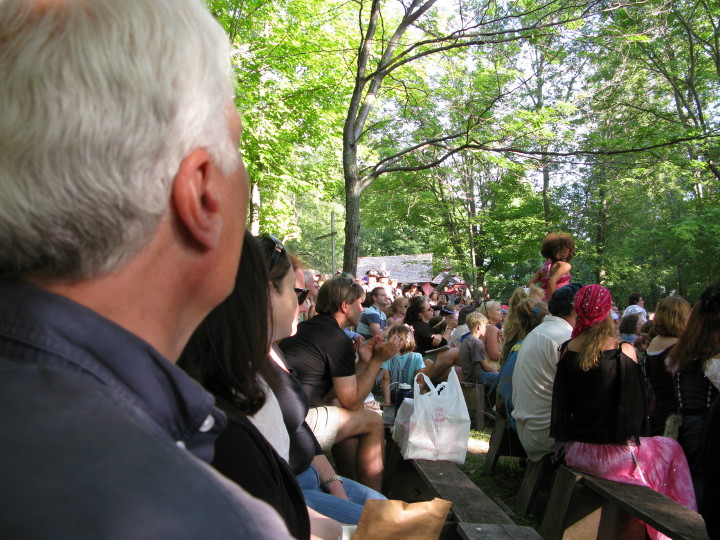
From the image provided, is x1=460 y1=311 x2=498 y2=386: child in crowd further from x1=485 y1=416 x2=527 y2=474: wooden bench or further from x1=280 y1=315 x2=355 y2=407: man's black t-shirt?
x1=280 y1=315 x2=355 y2=407: man's black t-shirt

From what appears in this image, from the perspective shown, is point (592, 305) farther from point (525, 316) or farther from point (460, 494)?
point (525, 316)

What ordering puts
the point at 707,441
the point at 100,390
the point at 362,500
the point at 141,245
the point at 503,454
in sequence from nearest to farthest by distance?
the point at 100,390 < the point at 141,245 < the point at 707,441 < the point at 362,500 < the point at 503,454

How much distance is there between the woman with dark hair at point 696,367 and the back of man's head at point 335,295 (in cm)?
244

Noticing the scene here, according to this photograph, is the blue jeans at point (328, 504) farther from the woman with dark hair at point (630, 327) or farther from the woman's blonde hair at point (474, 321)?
the woman with dark hair at point (630, 327)

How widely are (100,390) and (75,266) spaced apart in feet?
0.53

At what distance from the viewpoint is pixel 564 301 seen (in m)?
5.34

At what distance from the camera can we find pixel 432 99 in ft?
29.4

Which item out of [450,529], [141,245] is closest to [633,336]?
[450,529]

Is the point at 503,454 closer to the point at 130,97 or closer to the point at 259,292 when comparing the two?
the point at 259,292


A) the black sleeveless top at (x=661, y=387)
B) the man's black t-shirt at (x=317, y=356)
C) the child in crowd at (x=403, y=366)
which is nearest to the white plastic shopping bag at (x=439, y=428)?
the man's black t-shirt at (x=317, y=356)

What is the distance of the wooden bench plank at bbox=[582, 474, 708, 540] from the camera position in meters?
3.13

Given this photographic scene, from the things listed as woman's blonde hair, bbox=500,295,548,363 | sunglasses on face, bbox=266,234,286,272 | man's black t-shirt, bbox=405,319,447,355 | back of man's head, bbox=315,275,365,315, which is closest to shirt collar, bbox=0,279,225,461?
sunglasses on face, bbox=266,234,286,272

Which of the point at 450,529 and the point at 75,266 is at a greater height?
the point at 75,266

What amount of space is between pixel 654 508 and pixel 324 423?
202cm
